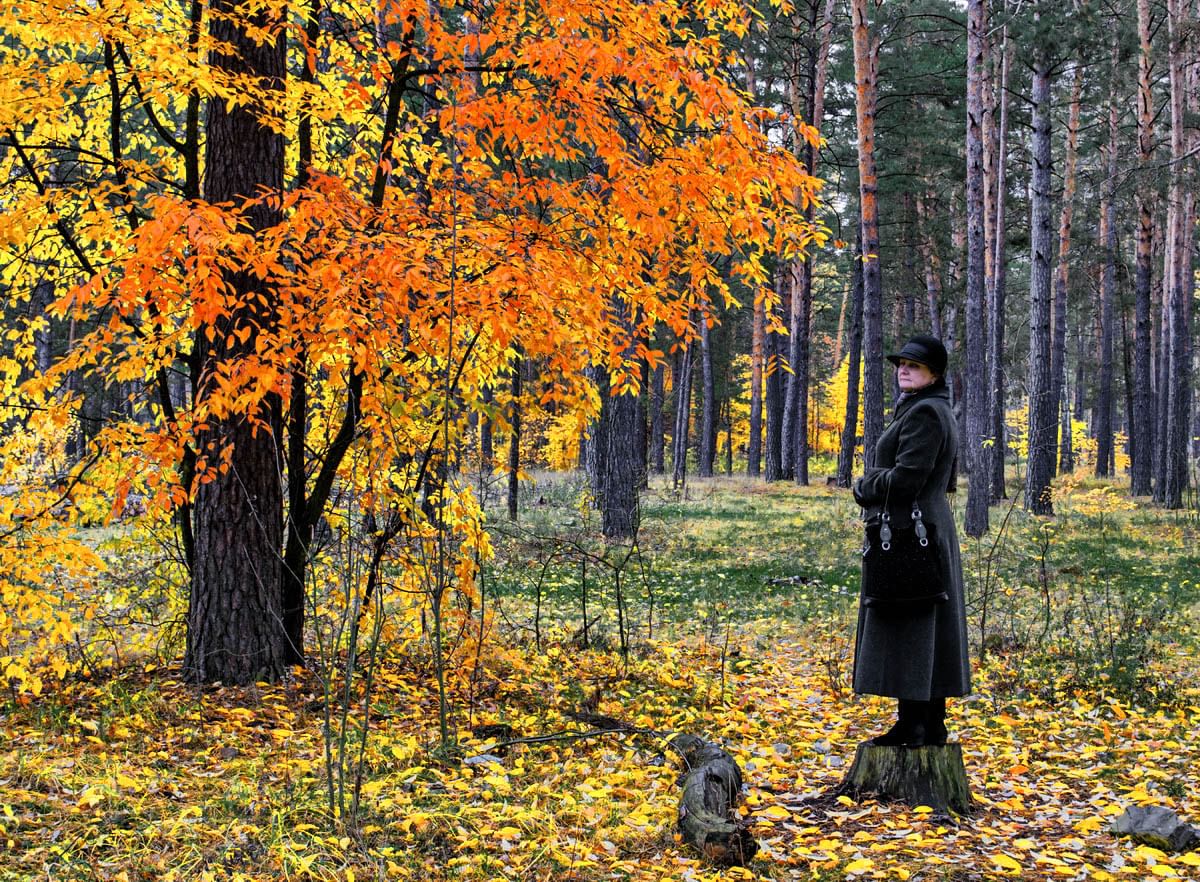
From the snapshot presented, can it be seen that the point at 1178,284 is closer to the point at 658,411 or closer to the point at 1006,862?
the point at 658,411

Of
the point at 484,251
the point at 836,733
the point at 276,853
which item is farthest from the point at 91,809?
the point at 836,733

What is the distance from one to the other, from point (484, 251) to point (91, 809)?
9.98 feet

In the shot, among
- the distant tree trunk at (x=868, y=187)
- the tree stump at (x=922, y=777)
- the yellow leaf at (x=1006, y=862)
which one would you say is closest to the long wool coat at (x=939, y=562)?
the tree stump at (x=922, y=777)

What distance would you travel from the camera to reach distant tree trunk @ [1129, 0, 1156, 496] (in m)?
17.6

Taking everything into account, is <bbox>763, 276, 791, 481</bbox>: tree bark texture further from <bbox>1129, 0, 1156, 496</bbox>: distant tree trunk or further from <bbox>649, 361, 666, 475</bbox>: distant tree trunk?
<bbox>1129, 0, 1156, 496</bbox>: distant tree trunk

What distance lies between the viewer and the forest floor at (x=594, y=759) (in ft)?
11.7

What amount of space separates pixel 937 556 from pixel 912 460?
0.46m

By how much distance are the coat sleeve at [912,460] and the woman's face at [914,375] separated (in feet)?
0.50

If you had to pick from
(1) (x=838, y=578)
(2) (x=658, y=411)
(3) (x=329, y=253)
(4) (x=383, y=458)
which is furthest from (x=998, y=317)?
(3) (x=329, y=253)

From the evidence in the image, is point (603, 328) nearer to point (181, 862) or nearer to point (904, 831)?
point (904, 831)

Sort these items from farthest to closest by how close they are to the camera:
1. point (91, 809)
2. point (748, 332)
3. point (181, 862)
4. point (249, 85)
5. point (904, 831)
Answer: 1. point (748, 332)
2. point (249, 85)
3. point (904, 831)
4. point (91, 809)
5. point (181, 862)

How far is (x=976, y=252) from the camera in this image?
14211 millimetres

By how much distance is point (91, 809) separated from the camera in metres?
3.75

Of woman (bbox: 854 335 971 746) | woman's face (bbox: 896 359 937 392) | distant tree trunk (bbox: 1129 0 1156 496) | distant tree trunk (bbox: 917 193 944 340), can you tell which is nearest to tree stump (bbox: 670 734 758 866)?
woman (bbox: 854 335 971 746)
